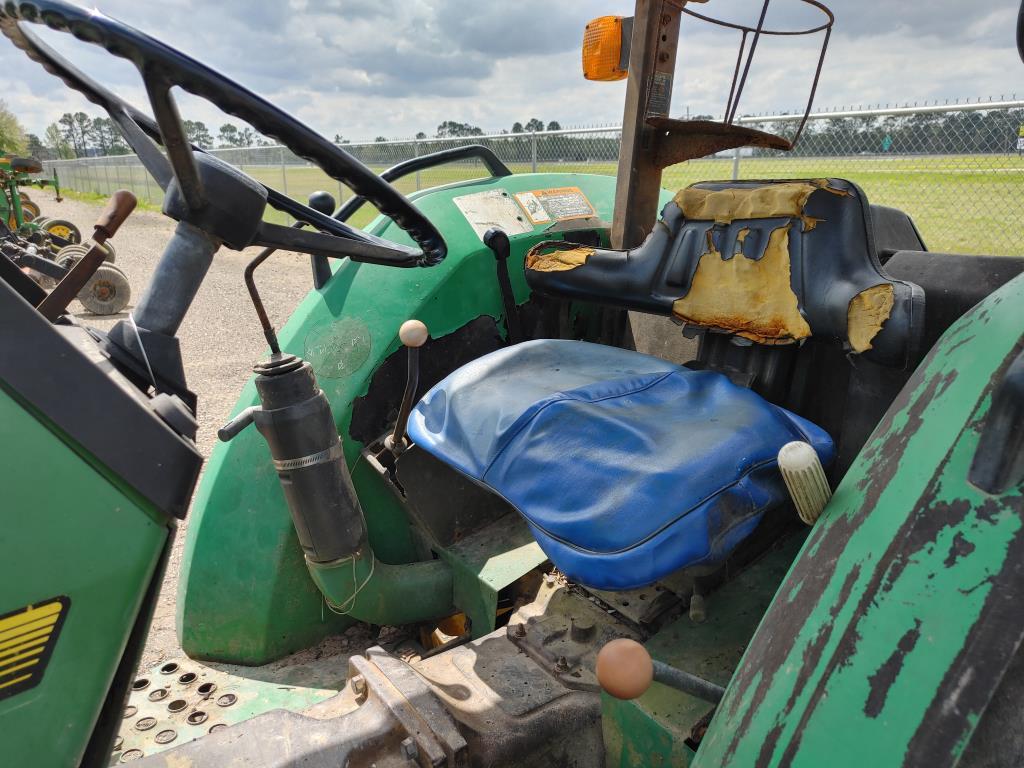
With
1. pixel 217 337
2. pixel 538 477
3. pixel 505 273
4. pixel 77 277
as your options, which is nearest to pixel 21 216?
pixel 217 337

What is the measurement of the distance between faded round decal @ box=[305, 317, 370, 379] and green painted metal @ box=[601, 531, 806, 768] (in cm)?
94

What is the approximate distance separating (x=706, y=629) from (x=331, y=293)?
1.18 metres

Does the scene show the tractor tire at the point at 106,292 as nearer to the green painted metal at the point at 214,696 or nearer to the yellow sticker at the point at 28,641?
the green painted metal at the point at 214,696

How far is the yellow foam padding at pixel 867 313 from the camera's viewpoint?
1257 millimetres

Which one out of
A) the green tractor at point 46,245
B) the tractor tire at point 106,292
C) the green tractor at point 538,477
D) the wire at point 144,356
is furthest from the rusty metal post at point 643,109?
the tractor tire at point 106,292

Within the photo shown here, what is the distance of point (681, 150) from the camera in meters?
1.99

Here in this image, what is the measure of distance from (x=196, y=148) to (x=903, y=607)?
0.97m

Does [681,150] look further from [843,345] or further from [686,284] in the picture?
[843,345]

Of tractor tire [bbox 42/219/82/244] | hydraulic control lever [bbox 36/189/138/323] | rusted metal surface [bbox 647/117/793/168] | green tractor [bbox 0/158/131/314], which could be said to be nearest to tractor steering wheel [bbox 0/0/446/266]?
hydraulic control lever [bbox 36/189/138/323]

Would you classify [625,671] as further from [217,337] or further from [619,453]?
[217,337]

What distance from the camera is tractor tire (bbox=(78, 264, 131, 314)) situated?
6.93m

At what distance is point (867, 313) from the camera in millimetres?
1274

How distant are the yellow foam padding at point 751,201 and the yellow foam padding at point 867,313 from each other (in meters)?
0.19

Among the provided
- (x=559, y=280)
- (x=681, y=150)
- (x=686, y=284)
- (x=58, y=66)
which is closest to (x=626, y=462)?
(x=686, y=284)
